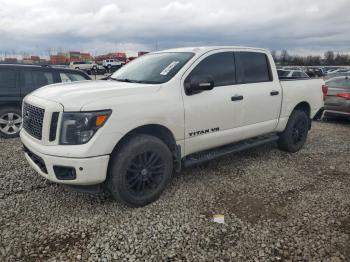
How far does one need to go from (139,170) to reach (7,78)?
4.57 m

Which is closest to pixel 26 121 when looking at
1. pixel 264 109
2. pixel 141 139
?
pixel 141 139

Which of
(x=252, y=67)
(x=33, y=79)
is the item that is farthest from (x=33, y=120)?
(x=33, y=79)

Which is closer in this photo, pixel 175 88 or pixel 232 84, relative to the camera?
pixel 175 88

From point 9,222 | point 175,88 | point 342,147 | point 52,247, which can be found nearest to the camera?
point 52,247

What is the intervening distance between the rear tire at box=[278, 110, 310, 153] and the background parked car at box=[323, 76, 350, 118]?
10.6 ft

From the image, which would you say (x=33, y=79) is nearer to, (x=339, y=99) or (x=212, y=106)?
(x=212, y=106)

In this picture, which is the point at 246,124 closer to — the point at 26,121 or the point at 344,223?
the point at 344,223

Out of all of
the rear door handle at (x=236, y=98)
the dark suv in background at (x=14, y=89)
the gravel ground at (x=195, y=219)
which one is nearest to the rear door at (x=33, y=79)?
the dark suv in background at (x=14, y=89)

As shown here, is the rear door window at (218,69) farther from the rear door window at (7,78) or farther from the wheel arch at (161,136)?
Result: the rear door window at (7,78)

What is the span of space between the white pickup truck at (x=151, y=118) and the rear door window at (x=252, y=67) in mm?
17

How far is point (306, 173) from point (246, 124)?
128 cm

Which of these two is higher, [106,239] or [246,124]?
[246,124]

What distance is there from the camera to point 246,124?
459 centimetres

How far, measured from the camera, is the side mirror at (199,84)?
3.65 metres
